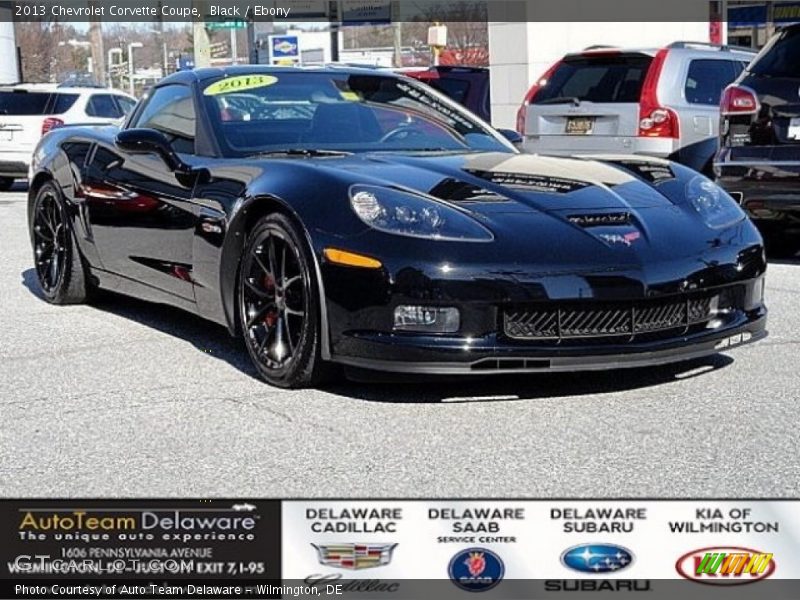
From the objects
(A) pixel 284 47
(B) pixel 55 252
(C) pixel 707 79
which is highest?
(A) pixel 284 47

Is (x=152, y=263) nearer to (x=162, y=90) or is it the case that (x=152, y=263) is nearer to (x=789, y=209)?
(x=162, y=90)

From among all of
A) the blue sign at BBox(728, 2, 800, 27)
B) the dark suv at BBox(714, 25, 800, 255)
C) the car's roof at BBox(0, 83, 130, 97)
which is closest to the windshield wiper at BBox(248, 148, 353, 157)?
the dark suv at BBox(714, 25, 800, 255)

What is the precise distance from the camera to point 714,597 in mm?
2754

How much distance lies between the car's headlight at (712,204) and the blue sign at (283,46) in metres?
30.7

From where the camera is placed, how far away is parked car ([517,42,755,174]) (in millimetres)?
10617

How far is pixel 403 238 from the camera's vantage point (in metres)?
4.62

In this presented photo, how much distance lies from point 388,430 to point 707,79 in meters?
7.67

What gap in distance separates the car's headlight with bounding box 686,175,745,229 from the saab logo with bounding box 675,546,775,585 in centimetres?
250

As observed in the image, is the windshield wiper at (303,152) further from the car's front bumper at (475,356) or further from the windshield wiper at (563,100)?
the windshield wiper at (563,100)

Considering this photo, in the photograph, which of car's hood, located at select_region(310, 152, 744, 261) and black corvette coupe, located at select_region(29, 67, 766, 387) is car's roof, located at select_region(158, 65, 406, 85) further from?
car's hood, located at select_region(310, 152, 744, 261)

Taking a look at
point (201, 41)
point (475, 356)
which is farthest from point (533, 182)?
point (201, 41)

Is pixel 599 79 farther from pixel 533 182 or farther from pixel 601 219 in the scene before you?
pixel 601 219

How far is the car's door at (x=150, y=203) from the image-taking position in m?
5.78

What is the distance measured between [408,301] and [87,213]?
2750mm
